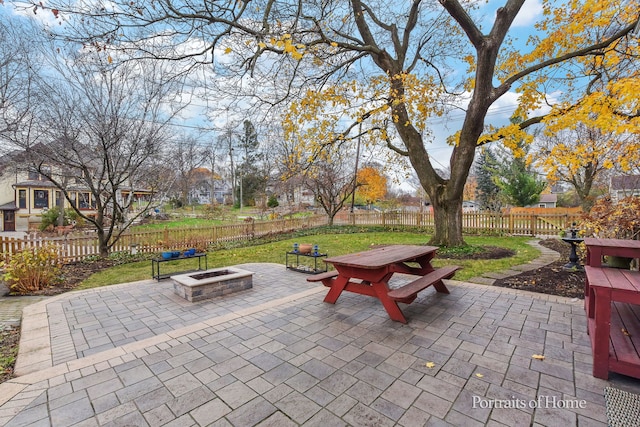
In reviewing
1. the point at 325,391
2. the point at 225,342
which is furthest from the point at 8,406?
the point at 325,391

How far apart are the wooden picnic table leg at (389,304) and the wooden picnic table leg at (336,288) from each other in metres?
0.47

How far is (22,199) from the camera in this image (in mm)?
21781

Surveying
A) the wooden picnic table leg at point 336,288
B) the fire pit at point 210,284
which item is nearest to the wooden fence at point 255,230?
the fire pit at point 210,284

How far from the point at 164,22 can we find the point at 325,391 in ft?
19.1

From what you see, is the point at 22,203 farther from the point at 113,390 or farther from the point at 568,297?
the point at 568,297

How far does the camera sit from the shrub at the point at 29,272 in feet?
16.3

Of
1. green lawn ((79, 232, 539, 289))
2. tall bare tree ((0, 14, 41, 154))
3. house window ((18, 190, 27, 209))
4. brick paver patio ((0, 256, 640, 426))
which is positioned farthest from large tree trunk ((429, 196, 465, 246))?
house window ((18, 190, 27, 209))

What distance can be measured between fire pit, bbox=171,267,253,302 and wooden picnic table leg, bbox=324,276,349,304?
1.60 m

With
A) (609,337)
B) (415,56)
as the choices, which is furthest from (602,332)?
(415,56)

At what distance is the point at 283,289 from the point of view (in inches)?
193

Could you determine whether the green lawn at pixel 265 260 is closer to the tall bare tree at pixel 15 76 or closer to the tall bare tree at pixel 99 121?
the tall bare tree at pixel 99 121

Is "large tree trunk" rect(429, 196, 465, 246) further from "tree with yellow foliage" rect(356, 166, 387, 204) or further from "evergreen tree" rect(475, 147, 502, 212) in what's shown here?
"evergreen tree" rect(475, 147, 502, 212)

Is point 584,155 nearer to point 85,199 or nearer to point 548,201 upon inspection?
point 85,199

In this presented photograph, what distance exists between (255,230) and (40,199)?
22.1 m
